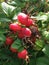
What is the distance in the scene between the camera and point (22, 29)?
1.12 m

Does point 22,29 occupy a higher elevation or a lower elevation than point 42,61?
higher

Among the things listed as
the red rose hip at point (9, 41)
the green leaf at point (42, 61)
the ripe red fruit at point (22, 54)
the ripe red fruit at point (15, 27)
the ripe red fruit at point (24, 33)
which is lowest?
the green leaf at point (42, 61)

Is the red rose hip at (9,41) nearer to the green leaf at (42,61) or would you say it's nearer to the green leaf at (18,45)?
the green leaf at (18,45)

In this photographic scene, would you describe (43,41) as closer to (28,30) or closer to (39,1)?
(28,30)

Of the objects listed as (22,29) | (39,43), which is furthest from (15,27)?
(39,43)

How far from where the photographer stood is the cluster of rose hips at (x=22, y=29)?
1107 mm

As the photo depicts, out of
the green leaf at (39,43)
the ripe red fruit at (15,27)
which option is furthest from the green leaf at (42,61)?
the ripe red fruit at (15,27)

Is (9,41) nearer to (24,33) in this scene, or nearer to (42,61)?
(24,33)

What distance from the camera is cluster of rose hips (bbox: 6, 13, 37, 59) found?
3.63 feet

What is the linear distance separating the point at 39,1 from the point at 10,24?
0.69 metres

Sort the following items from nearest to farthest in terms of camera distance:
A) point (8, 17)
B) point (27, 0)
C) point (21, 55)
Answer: point (21, 55), point (8, 17), point (27, 0)

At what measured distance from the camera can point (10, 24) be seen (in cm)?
117

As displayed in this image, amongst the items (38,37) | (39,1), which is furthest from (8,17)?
(39,1)

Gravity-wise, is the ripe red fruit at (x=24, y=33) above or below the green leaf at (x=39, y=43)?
above
